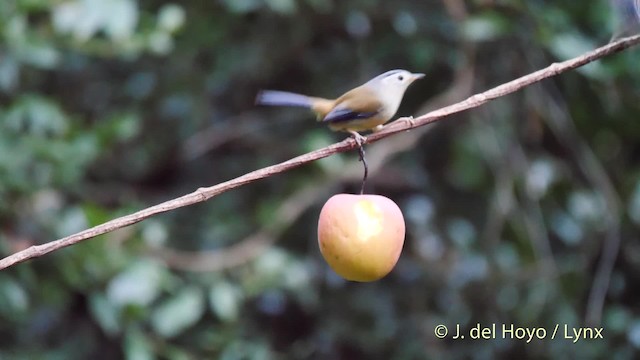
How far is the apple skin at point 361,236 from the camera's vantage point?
0.82m

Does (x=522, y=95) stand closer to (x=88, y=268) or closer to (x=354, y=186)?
(x=354, y=186)

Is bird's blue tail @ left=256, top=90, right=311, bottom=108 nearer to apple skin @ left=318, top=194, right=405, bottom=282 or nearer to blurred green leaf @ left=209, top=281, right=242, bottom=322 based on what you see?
apple skin @ left=318, top=194, right=405, bottom=282

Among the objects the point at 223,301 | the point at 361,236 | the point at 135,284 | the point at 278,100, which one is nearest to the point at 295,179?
the point at 223,301

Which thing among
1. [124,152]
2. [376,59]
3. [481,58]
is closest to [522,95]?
[481,58]

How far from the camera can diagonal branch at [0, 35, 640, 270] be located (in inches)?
27.4

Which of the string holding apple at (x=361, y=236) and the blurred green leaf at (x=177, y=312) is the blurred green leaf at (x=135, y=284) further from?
the string holding apple at (x=361, y=236)

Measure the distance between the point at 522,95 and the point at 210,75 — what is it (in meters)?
0.73

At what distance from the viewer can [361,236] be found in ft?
2.72

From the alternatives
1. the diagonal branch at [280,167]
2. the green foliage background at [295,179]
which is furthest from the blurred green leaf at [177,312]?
the diagonal branch at [280,167]

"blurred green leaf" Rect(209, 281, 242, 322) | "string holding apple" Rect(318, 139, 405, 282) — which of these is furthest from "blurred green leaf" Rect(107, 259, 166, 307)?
"string holding apple" Rect(318, 139, 405, 282)

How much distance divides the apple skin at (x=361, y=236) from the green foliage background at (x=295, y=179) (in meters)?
0.83

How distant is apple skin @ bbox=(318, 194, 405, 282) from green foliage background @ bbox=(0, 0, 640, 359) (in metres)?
0.83

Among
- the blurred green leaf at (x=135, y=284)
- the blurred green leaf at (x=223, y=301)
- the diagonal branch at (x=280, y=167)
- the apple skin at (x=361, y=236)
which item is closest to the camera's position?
the diagonal branch at (x=280, y=167)

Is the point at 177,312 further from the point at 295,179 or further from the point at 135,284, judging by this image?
the point at 295,179
